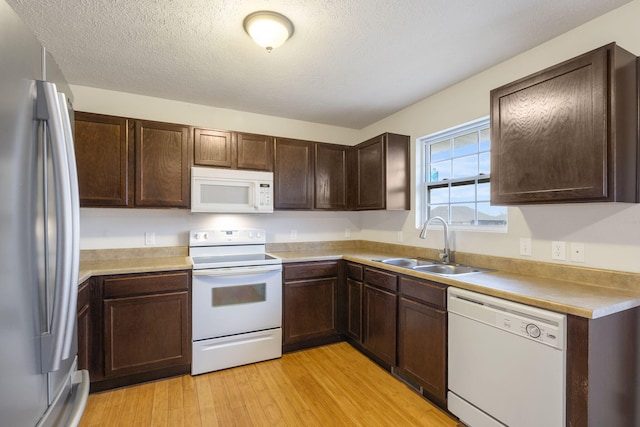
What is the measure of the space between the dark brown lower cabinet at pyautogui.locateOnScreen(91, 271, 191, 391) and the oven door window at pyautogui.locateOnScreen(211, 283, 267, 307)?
0.22 m

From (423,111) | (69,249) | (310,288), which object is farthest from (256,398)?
(423,111)

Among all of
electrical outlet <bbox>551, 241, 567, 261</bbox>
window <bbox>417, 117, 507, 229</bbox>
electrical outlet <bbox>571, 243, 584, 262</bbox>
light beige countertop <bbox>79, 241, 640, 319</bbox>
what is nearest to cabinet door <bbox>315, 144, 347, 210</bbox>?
light beige countertop <bbox>79, 241, 640, 319</bbox>

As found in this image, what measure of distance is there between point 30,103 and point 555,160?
218cm

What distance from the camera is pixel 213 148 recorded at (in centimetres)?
285

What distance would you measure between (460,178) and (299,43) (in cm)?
172

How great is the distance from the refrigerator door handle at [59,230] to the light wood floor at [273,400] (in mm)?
1527

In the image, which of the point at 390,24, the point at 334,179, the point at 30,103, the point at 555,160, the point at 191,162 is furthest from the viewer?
the point at 334,179

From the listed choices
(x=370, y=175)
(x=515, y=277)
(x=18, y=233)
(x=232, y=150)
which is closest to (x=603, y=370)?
(x=515, y=277)

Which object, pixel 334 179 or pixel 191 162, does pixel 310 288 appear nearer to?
pixel 334 179

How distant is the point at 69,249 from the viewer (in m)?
0.78

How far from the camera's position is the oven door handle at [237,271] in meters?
2.50

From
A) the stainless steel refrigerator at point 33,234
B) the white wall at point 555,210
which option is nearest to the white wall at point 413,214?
the white wall at point 555,210

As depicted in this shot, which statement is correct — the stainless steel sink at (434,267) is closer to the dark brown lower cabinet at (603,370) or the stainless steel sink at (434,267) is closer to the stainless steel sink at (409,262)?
the stainless steel sink at (409,262)

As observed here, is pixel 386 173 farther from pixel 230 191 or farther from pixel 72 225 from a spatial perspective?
pixel 72 225
